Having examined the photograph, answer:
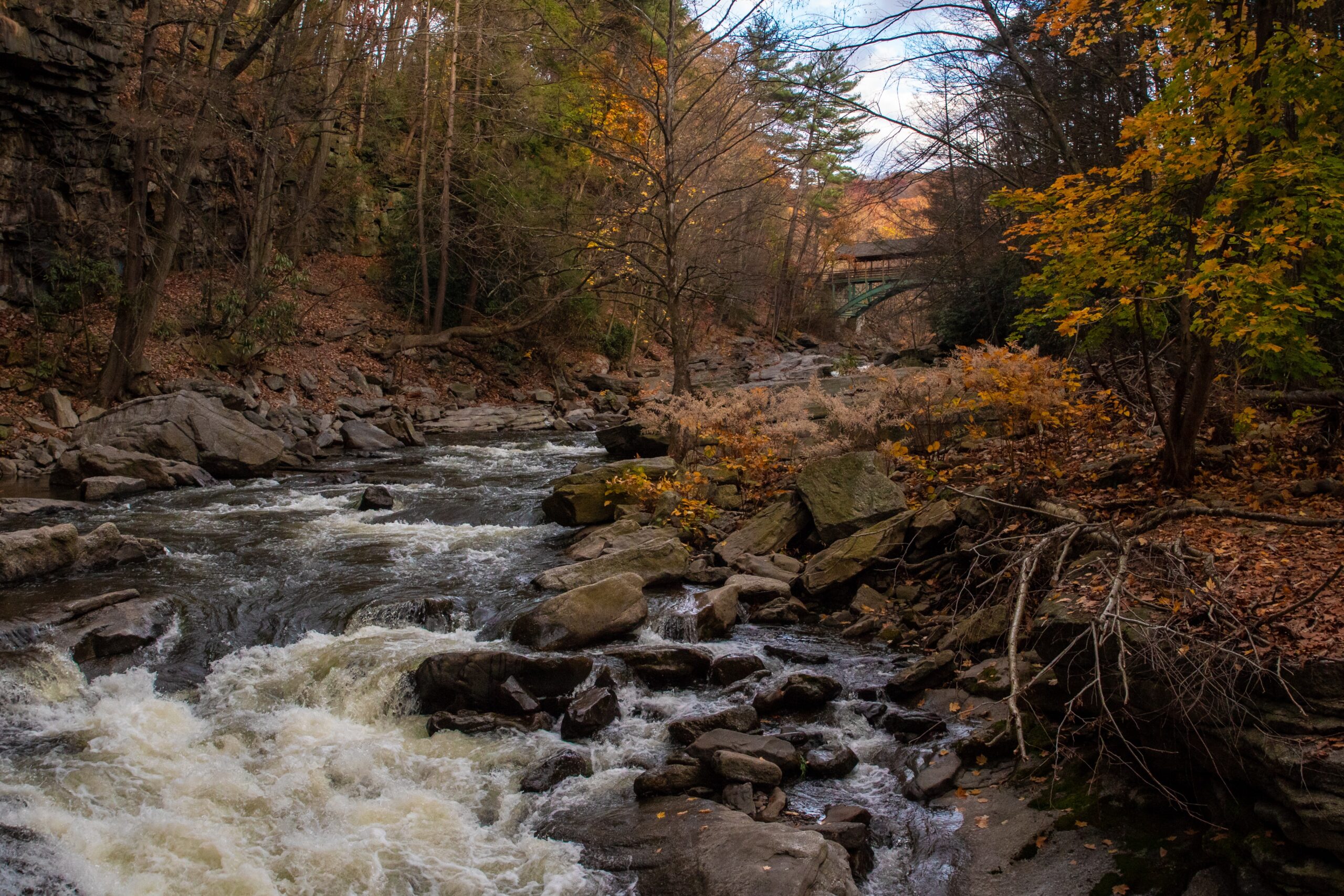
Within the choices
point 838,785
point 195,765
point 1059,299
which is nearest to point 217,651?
point 195,765

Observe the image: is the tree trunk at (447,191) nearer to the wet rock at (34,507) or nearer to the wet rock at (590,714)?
the wet rock at (34,507)

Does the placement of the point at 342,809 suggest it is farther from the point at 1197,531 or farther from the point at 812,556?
the point at 1197,531

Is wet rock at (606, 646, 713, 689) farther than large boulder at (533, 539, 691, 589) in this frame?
No

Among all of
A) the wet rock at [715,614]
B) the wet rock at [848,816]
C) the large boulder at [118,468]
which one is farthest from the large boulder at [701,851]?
the large boulder at [118,468]

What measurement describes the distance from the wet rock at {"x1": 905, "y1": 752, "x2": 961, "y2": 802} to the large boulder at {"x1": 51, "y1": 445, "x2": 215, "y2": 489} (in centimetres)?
1116

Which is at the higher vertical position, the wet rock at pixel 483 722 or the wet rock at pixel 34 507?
the wet rock at pixel 34 507

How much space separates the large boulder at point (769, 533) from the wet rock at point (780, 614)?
1129mm

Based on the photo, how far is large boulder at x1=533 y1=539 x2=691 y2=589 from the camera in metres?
7.91

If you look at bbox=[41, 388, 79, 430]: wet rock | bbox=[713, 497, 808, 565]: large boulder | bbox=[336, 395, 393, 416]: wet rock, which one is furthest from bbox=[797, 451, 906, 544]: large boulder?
bbox=[41, 388, 79, 430]: wet rock

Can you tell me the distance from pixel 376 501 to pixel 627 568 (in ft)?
14.8

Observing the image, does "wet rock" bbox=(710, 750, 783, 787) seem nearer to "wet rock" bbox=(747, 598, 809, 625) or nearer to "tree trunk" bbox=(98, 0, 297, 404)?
"wet rock" bbox=(747, 598, 809, 625)

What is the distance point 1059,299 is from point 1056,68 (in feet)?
26.0

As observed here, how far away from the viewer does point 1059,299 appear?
6.30m

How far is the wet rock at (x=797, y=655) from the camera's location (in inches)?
258
